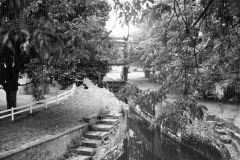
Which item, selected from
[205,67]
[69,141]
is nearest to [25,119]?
[69,141]

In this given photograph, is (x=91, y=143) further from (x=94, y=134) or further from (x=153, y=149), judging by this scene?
(x=153, y=149)

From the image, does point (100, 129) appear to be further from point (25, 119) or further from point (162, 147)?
point (162, 147)

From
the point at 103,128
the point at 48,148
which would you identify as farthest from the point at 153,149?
the point at 48,148

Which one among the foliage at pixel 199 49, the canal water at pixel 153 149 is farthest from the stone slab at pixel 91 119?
the foliage at pixel 199 49

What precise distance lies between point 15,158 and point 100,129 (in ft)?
16.2

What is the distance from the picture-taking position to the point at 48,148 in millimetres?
10109

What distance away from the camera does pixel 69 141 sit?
1152 centimetres

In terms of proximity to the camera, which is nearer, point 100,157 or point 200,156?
point 100,157

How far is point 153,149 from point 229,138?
5.93 metres

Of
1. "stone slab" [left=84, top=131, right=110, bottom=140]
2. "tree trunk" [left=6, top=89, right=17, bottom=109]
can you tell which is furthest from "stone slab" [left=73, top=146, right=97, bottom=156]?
"tree trunk" [left=6, top=89, right=17, bottom=109]

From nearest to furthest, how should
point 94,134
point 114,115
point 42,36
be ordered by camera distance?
1. point 42,36
2. point 94,134
3. point 114,115

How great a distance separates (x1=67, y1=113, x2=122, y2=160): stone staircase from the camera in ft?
37.7

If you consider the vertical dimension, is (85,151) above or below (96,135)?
below

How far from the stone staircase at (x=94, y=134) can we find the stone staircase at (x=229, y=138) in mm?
4886
